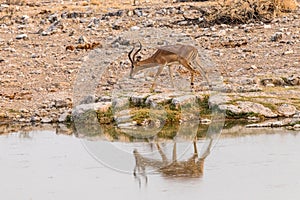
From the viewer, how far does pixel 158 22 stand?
1917 cm

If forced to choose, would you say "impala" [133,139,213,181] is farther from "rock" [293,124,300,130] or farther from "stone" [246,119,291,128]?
"rock" [293,124,300,130]

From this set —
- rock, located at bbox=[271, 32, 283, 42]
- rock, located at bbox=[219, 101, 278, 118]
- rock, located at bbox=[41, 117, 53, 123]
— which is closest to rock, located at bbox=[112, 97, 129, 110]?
rock, located at bbox=[41, 117, 53, 123]

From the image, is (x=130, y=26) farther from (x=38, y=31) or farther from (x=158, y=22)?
(x=38, y=31)

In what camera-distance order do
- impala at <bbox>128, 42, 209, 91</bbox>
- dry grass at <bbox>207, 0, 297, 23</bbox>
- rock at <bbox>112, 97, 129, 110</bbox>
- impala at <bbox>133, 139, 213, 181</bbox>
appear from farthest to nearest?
dry grass at <bbox>207, 0, 297, 23</bbox> < impala at <bbox>128, 42, 209, 91</bbox> < rock at <bbox>112, 97, 129, 110</bbox> < impala at <bbox>133, 139, 213, 181</bbox>

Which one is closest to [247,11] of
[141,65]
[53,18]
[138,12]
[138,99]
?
[138,12]

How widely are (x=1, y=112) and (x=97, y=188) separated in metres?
4.74

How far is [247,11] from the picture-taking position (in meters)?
18.3

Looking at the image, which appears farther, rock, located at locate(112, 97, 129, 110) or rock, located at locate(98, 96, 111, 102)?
rock, located at locate(98, 96, 111, 102)

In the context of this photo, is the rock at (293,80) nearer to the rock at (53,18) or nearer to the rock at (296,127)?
the rock at (296,127)

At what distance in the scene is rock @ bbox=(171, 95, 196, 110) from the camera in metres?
11.6

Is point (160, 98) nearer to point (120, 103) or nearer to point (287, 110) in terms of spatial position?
point (120, 103)

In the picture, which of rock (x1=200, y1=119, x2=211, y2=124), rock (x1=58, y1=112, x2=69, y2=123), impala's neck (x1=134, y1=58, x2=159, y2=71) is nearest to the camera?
rock (x1=200, y1=119, x2=211, y2=124)

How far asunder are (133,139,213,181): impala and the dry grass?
8680 mm

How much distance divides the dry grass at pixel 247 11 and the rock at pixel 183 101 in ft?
22.2
